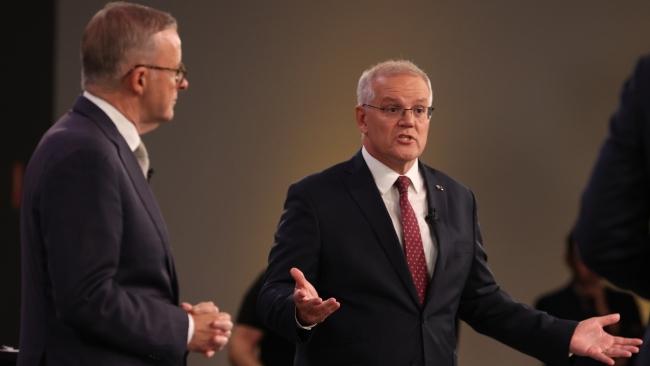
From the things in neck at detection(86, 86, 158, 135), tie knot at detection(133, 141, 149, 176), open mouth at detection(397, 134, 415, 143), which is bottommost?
open mouth at detection(397, 134, 415, 143)

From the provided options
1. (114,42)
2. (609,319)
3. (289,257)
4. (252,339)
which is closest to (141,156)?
(114,42)

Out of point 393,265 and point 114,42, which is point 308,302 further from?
point 114,42

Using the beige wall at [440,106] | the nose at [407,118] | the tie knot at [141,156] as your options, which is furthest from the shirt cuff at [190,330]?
the beige wall at [440,106]

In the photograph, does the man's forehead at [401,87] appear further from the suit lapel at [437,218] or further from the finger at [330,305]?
the finger at [330,305]

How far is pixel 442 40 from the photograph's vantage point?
661cm

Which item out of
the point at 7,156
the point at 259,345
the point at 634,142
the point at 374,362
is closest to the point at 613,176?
the point at 634,142

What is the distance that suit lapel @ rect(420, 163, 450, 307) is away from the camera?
333 cm

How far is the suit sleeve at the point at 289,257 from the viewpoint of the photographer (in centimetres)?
327

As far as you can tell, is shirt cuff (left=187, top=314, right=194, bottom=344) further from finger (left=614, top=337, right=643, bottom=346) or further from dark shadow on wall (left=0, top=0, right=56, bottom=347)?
dark shadow on wall (left=0, top=0, right=56, bottom=347)

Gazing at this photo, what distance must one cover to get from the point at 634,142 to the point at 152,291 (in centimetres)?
113

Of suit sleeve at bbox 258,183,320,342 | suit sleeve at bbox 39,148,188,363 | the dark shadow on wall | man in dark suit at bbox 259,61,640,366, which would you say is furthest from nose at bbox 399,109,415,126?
the dark shadow on wall

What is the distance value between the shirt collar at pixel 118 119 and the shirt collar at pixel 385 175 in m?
0.98

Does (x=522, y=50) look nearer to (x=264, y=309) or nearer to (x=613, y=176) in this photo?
(x=264, y=309)

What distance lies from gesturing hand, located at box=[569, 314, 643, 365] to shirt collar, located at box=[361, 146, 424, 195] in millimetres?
612
